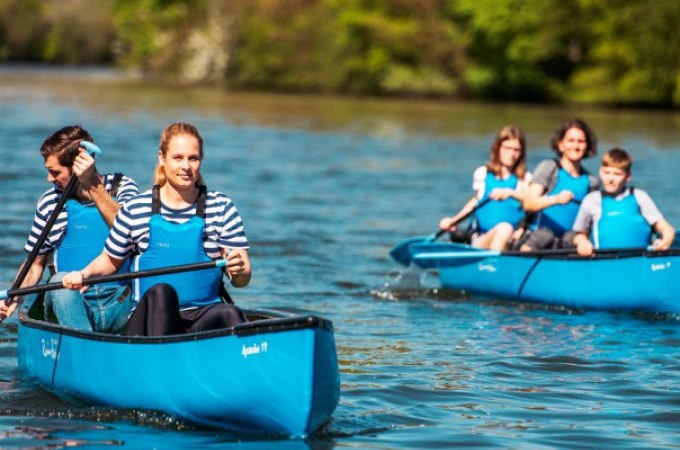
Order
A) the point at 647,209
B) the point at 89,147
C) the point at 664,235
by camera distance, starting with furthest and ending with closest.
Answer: the point at 647,209 < the point at 664,235 < the point at 89,147

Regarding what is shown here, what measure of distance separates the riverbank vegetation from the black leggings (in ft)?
110

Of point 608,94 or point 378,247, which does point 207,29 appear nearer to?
point 608,94

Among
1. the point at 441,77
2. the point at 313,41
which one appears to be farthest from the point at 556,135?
the point at 313,41

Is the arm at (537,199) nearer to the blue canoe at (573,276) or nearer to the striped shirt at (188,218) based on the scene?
the blue canoe at (573,276)

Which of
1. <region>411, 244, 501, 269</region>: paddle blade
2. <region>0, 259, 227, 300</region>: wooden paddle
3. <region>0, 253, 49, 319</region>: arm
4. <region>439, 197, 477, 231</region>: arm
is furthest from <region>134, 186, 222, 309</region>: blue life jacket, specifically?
<region>439, 197, 477, 231</region>: arm

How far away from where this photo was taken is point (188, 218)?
5.79 meters

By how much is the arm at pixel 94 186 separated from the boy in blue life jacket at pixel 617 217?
3.54 m

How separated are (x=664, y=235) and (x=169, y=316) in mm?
4034

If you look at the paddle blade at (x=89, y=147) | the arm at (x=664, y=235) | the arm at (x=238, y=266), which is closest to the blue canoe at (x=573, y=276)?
the arm at (x=664, y=235)

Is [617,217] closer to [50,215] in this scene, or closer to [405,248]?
[405,248]

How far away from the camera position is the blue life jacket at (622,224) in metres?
8.95

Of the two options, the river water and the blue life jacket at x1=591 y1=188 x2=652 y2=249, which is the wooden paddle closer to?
the river water

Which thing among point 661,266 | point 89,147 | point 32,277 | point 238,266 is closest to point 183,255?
point 238,266

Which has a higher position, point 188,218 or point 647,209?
point 647,209
